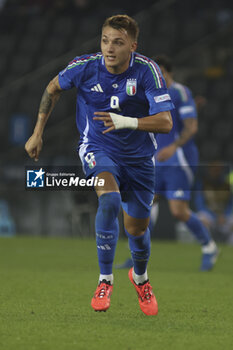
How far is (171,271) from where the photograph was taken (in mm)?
7516

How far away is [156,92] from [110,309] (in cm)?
139

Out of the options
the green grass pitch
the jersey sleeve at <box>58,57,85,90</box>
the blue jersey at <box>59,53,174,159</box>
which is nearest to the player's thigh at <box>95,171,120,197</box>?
Answer: the blue jersey at <box>59,53,174,159</box>

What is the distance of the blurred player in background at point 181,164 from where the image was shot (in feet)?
24.6

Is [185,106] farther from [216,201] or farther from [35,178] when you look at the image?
[216,201]

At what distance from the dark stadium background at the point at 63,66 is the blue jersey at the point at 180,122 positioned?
10.1ft

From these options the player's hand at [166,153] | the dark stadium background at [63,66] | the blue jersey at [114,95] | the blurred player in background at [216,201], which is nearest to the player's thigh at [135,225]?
the blue jersey at [114,95]

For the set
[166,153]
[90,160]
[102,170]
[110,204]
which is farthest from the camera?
[166,153]

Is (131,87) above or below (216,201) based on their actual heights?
above

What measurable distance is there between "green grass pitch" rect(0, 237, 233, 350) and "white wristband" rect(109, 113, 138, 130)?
1079 millimetres

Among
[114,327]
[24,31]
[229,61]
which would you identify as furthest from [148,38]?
[114,327]

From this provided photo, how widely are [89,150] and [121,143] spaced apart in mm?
200

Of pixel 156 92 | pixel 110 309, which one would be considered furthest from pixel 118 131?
pixel 110 309

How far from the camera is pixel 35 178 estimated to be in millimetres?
4609

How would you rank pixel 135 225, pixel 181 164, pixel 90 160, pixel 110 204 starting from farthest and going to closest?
pixel 181 164
pixel 135 225
pixel 90 160
pixel 110 204
